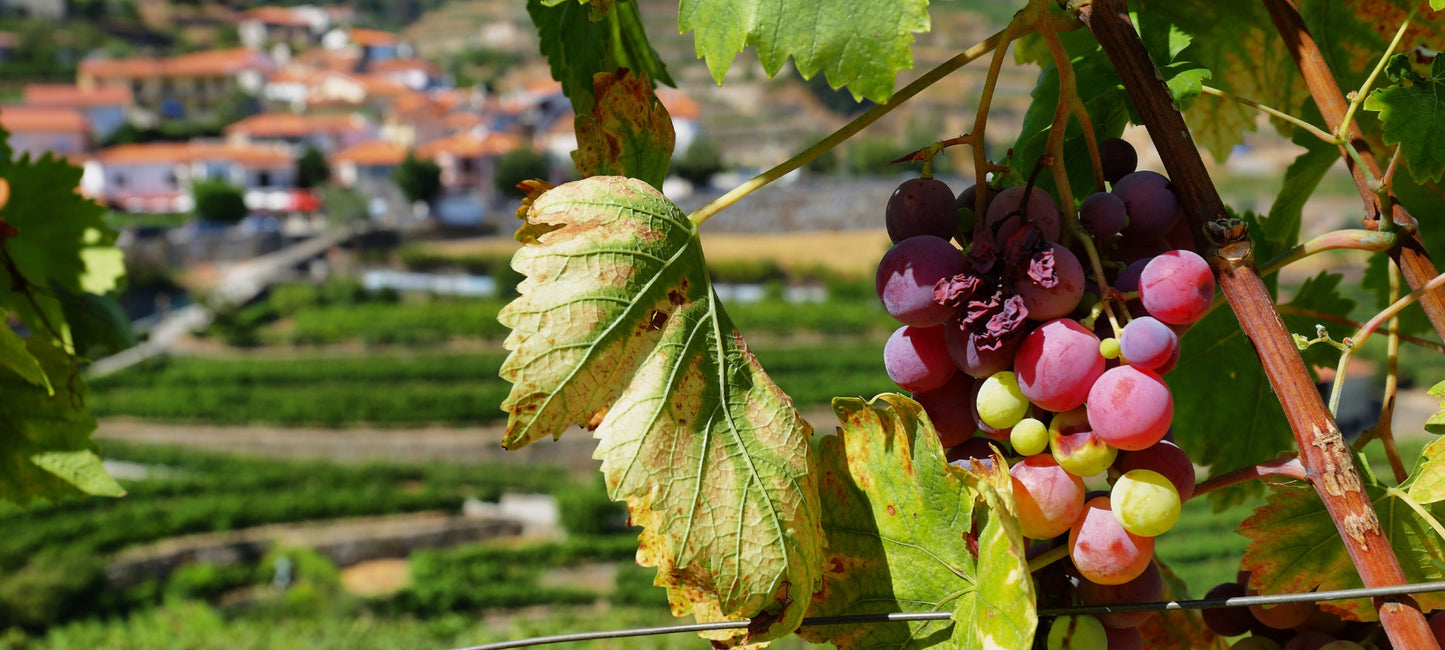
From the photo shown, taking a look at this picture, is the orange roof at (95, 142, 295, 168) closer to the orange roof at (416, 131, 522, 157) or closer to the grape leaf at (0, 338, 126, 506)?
the orange roof at (416, 131, 522, 157)

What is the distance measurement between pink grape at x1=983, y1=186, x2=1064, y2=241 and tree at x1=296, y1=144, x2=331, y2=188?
96.9 ft

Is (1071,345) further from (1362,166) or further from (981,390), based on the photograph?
(1362,166)

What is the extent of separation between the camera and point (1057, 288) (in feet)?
1.34

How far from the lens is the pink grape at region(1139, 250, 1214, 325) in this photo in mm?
400

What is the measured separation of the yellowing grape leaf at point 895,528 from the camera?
43cm

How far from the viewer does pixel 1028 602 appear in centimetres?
36

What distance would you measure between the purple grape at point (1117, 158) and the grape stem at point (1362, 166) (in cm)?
8

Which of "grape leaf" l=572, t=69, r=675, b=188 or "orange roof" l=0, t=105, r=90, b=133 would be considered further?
"orange roof" l=0, t=105, r=90, b=133

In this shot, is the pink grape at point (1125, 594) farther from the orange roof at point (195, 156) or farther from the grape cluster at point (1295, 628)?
the orange roof at point (195, 156)

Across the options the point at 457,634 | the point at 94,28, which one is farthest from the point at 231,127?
the point at 457,634

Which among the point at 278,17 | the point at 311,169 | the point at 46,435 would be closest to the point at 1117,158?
the point at 46,435

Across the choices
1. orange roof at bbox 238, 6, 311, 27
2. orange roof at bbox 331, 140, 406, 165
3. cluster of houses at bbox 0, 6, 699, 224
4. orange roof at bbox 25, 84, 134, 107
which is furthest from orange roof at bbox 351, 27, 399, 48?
orange roof at bbox 331, 140, 406, 165

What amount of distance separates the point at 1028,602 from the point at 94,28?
47632 millimetres

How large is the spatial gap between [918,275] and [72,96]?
117 feet
